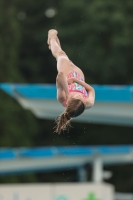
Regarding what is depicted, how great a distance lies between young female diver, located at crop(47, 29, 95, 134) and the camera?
879cm

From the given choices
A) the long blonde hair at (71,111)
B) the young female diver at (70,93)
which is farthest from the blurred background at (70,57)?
the long blonde hair at (71,111)

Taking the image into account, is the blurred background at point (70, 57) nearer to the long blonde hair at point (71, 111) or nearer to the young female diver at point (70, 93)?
the young female diver at point (70, 93)

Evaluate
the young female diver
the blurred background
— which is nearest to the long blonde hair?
the young female diver

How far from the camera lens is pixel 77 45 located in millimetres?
29438

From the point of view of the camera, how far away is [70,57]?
28.6 metres

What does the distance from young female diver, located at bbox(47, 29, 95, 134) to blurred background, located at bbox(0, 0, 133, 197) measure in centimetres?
1859

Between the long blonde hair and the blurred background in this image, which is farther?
the blurred background

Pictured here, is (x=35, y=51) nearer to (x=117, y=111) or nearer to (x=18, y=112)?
(x=18, y=112)

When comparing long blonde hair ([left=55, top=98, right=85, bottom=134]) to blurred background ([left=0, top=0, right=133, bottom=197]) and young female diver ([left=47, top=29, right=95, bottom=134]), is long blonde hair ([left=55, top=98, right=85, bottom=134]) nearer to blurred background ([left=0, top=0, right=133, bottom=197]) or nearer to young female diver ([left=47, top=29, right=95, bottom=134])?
young female diver ([left=47, top=29, right=95, bottom=134])

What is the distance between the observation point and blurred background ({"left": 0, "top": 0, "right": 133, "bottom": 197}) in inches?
1133

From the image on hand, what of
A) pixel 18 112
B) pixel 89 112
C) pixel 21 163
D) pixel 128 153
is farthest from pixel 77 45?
pixel 89 112

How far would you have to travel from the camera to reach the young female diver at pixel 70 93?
879 centimetres

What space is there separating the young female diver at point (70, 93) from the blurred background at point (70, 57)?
18.6 m

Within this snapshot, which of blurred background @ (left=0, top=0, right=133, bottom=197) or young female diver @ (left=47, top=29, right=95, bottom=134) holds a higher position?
blurred background @ (left=0, top=0, right=133, bottom=197)
